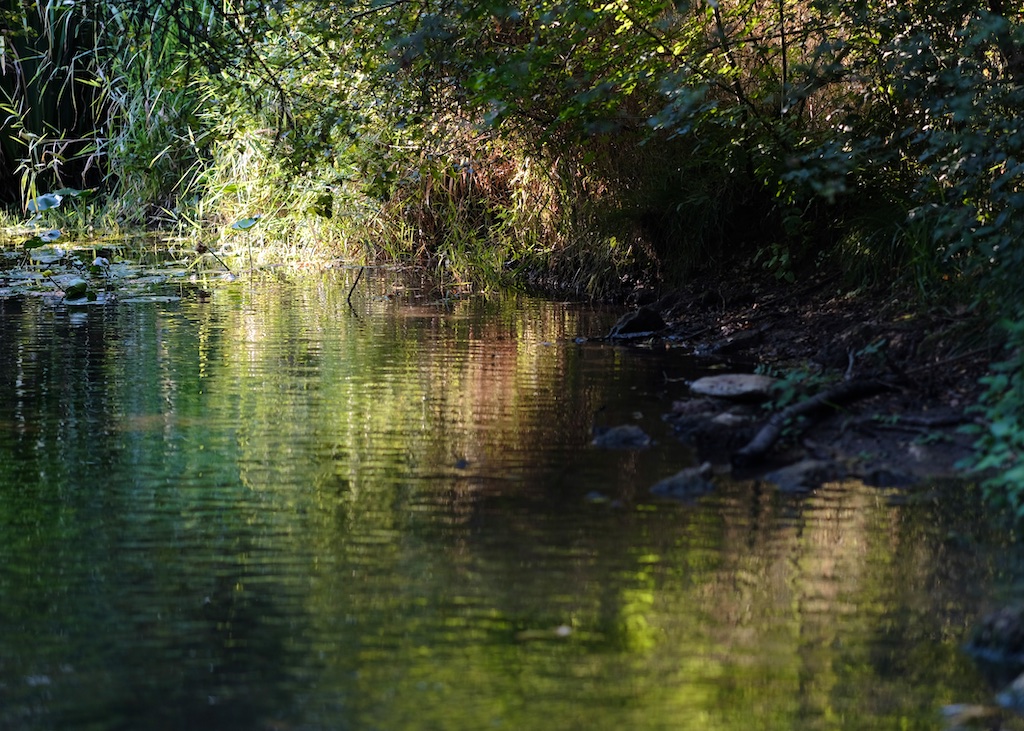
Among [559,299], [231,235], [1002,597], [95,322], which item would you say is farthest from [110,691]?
[231,235]

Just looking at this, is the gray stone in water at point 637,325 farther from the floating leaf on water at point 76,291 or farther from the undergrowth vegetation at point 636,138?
the floating leaf on water at point 76,291

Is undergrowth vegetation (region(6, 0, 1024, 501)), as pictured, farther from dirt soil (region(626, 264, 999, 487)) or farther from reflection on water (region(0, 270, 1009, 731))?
reflection on water (region(0, 270, 1009, 731))

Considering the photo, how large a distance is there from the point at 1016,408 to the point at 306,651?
8.98ft

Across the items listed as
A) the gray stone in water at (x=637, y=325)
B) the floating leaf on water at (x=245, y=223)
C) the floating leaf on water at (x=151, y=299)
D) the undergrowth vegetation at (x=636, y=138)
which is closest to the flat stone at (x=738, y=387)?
the undergrowth vegetation at (x=636, y=138)

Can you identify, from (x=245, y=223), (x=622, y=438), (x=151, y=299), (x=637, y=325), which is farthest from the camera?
(x=245, y=223)

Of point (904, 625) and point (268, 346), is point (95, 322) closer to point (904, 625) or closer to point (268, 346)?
point (268, 346)

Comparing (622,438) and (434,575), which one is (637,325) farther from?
(434,575)

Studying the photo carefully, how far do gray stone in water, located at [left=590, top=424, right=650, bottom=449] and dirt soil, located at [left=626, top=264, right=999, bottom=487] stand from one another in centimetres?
21

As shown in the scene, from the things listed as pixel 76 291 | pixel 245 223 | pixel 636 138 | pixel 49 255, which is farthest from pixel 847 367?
pixel 49 255

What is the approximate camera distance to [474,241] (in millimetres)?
12391

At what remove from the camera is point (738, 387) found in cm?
598

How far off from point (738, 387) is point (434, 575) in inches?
98.6

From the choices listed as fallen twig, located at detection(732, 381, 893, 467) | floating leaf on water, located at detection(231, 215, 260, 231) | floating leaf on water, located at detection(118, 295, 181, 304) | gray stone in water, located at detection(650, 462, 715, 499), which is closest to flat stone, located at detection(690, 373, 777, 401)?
fallen twig, located at detection(732, 381, 893, 467)

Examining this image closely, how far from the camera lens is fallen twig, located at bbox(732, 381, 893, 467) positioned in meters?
5.11
